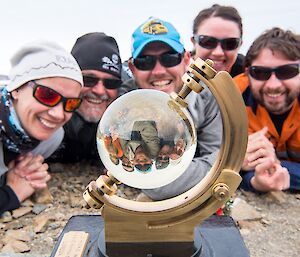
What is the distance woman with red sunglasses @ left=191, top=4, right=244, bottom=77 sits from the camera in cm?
286

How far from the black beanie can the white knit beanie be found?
9.8 inches

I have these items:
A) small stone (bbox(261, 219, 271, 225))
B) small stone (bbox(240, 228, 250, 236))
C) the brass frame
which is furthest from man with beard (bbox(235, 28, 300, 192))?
the brass frame

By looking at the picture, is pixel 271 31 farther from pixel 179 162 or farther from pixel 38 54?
pixel 179 162

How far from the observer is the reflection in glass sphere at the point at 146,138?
0.91 meters

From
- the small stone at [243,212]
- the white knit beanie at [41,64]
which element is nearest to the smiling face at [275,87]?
the small stone at [243,212]

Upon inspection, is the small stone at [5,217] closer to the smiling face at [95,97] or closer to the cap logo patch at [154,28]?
the smiling face at [95,97]

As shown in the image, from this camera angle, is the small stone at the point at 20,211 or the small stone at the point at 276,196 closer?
the small stone at the point at 20,211

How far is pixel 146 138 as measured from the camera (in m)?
0.91

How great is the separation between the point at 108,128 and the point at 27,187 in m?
1.39

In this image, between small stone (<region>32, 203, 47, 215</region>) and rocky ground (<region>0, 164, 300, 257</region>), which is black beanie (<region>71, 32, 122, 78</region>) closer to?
rocky ground (<region>0, 164, 300, 257</region>)

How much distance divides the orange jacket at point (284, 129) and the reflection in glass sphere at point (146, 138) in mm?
1764

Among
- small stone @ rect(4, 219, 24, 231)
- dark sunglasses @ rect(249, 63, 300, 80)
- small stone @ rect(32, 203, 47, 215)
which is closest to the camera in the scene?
small stone @ rect(4, 219, 24, 231)

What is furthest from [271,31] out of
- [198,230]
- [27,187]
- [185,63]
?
[198,230]

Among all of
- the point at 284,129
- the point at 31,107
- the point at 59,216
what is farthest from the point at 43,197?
the point at 284,129
